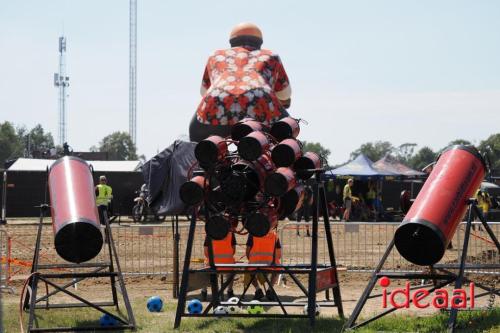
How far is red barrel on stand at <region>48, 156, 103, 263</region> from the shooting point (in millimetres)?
9008

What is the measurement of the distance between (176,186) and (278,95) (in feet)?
41.7

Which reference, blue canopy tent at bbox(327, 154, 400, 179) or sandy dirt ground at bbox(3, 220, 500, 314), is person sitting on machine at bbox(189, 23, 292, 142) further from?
blue canopy tent at bbox(327, 154, 400, 179)

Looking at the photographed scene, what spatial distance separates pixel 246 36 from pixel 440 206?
3816mm

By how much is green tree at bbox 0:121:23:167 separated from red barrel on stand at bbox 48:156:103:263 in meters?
112

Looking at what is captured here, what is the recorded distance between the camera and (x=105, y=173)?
34.3 metres

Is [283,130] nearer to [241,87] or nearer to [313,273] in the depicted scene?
[241,87]

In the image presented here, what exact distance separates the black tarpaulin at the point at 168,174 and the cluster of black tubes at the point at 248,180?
13.8 metres

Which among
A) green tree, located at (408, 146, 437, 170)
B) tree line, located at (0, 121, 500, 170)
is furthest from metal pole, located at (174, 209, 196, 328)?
green tree, located at (408, 146, 437, 170)

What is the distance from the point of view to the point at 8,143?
396ft

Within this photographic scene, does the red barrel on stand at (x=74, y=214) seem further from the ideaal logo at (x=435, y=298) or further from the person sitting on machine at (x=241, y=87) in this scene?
the ideaal logo at (x=435, y=298)

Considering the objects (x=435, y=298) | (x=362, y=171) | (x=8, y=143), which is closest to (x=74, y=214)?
(x=435, y=298)

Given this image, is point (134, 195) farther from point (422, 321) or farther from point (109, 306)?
point (422, 321)

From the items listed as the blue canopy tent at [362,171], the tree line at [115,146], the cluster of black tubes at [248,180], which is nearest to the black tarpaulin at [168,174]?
the blue canopy tent at [362,171]

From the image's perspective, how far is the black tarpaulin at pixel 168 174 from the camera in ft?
75.8
